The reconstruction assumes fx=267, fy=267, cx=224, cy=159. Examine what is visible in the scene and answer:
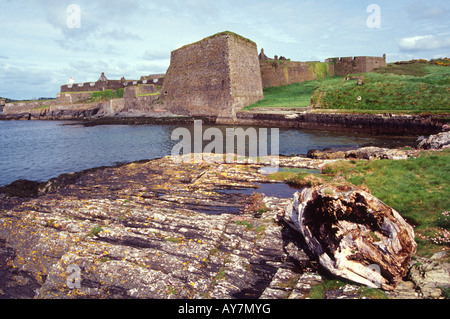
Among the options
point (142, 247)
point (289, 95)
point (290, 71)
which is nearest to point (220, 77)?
point (289, 95)

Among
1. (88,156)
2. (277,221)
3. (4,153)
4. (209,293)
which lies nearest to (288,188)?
(277,221)

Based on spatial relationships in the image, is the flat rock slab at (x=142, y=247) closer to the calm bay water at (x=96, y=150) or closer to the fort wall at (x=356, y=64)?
the calm bay water at (x=96, y=150)

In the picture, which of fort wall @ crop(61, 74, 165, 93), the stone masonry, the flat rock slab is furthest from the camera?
fort wall @ crop(61, 74, 165, 93)

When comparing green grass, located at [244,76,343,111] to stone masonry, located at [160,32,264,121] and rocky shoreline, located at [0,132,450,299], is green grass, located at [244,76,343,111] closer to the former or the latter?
stone masonry, located at [160,32,264,121]

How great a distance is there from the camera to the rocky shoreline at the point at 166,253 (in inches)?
219

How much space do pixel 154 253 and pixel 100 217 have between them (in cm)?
330

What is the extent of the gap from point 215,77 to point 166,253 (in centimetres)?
3948

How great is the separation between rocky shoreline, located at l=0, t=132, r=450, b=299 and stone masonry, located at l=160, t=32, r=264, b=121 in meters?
32.9

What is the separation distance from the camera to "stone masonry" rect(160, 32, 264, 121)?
4153cm

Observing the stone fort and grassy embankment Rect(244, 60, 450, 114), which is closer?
grassy embankment Rect(244, 60, 450, 114)

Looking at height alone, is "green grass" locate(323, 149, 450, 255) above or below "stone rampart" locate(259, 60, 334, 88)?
below

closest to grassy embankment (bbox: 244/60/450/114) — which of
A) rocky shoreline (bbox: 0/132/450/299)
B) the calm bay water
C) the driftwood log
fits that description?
the calm bay water

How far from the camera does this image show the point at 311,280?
5.66 m

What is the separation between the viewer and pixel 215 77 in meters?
43.1
